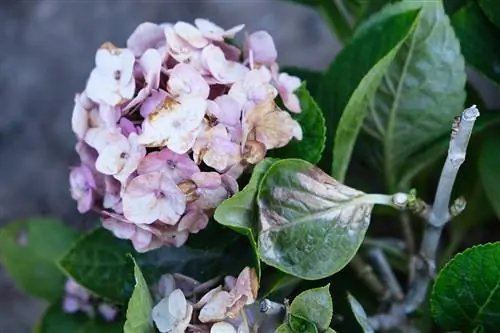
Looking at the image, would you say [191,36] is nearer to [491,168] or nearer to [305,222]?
[305,222]

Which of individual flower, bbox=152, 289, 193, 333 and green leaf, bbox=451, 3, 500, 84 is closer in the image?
individual flower, bbox=152, 289, 193, 333

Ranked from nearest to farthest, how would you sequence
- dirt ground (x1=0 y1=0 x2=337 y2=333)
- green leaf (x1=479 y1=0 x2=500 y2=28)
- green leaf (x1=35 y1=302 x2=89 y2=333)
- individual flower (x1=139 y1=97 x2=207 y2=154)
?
individual flower (x1=139 y1=97 x2=207 y2=154) < green leaf (x1=479 y1=0 x2=500 y2=28) < green leaf (x1=35 y1=302 x2=89 y2=333) < dirt ground (x1=0 y1=0 x2=337 y2=333)

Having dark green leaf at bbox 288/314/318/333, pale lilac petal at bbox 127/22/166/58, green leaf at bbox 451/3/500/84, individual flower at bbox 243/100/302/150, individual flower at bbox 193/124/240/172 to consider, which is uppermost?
pale lilac petal at bbox 127/22/166/58

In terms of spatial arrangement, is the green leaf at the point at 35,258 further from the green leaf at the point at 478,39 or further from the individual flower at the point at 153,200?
the green leaf at the point at 478,39

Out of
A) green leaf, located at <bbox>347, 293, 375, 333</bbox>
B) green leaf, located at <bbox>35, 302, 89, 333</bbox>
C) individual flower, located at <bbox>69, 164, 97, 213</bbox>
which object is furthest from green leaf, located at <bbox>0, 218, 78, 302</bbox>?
green leaf, located at <bbox>347, 293, 375, 333</bbox>

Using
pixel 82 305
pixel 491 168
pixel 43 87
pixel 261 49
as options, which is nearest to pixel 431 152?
pixel 491 168

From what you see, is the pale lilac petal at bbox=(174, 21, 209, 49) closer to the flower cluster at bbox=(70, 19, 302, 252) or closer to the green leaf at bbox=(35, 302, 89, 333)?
the flower cluster at bbox=(70, 19, 302, 252)

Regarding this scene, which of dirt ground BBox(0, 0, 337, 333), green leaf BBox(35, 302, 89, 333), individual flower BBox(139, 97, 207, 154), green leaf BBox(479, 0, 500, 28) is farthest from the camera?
dirt ground BBox(0, 0, 337, 333)
